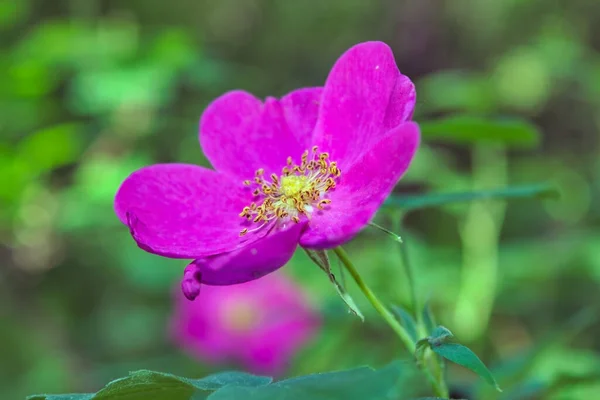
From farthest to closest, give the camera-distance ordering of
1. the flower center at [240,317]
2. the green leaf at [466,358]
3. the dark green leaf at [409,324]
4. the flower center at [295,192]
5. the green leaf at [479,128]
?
the flower center at [240,317] → the green leaf at [479,128] → the flower center at [295,192] → the dark green leaf at [409,324] → the green leaf at [466,358]

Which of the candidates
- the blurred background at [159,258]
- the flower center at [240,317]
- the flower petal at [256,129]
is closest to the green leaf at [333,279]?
the flower petal at [256,129]

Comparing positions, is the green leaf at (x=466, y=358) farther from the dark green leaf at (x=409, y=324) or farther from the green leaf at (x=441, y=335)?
the dark green leaf at (x=409, y=324)

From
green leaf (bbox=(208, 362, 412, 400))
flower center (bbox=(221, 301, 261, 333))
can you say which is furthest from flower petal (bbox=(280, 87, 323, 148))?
flower center (bbox=(221, 301, 261, 333))

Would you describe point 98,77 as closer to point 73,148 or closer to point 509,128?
point 73,148

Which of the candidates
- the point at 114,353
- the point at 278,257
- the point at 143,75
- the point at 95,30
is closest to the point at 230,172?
the point at 278,257

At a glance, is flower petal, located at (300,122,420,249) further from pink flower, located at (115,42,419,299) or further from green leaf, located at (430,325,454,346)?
green leaf, located at (430,325,454,346)

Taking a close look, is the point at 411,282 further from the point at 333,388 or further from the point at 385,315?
the point at 333,388
